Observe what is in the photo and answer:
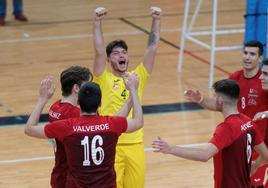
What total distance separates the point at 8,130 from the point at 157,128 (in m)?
2.22

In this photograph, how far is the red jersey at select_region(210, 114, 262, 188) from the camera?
6246mm

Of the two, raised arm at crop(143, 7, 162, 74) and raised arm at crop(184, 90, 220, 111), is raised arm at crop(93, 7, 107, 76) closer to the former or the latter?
raised arm at crop(143, 7, 162, 74)

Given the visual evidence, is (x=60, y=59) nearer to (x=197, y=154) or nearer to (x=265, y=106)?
(x=265, y=106)

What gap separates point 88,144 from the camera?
20.2ft

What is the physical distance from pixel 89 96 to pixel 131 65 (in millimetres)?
8692

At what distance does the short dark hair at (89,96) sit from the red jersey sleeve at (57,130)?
0.24 meters

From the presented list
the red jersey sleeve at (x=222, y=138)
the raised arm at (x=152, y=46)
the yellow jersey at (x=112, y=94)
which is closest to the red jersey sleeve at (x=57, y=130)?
the red jersey sleeve at (x=222, y=138)

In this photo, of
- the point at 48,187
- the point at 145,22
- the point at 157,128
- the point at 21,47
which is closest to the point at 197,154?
the point at 48,187

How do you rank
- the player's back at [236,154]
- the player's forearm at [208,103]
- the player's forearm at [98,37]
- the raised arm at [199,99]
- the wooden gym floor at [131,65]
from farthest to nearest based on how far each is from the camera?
the wooden gym floor at [131,65] → the player's forearm at [98,37] → the player's forearm at [208,103] → the raised arm at [199,99] → the player's back at [236,154]

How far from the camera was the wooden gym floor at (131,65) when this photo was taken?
9992mm

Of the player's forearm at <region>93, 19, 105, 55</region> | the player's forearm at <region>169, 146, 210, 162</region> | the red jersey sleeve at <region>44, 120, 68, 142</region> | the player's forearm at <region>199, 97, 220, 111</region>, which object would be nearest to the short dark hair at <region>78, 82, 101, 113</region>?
the red jersey sleeve at <region>44, 120, 68, 142</region>

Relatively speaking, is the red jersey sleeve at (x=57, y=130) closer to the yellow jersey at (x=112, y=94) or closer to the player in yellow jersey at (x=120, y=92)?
the player in yellow jersey at (x=120, y=92)

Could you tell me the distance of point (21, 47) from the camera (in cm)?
1622

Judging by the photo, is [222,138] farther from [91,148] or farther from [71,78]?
[71,78]
